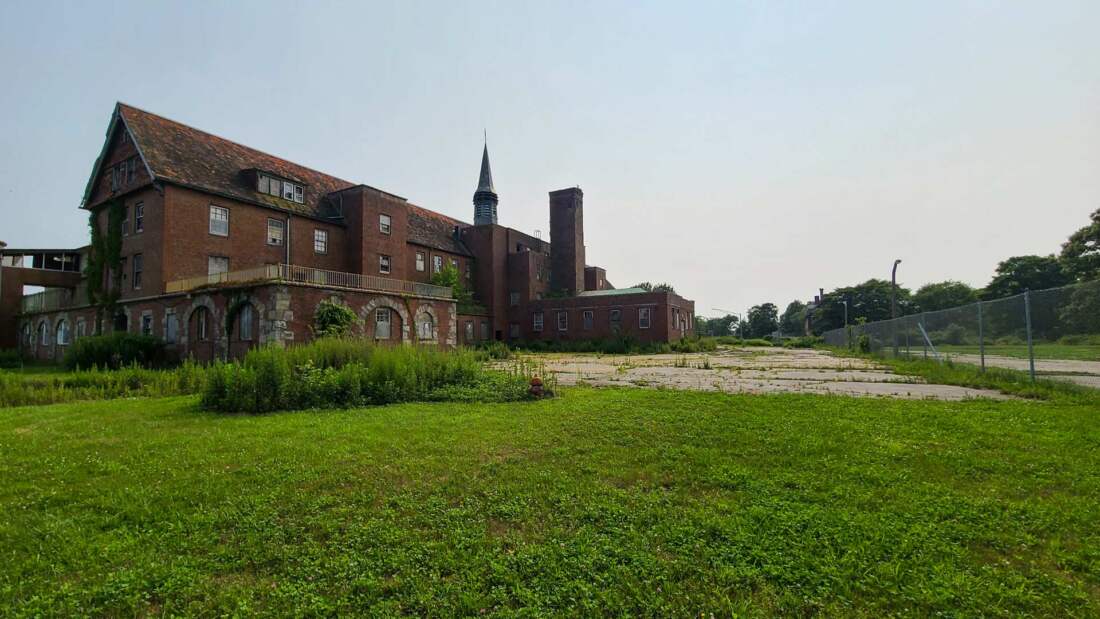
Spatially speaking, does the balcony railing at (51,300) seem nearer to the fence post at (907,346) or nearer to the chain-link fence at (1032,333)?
the chain-link fence at (1032,333)

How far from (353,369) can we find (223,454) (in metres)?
4.67

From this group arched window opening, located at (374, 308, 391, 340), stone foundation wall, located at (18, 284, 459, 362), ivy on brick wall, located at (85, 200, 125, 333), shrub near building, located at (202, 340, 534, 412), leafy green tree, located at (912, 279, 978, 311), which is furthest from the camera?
leafy green tree, located at (912, 279, 978, 311)

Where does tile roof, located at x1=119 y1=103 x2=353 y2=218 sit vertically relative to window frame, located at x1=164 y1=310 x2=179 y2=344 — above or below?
above

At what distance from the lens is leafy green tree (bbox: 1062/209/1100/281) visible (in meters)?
41.7

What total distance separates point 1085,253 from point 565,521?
60380mm

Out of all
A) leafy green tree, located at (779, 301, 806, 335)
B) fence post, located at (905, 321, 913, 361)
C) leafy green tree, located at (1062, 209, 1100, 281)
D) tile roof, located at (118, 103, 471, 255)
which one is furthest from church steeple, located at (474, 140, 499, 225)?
leafy green tree, located at (779, 301, 806, 335)

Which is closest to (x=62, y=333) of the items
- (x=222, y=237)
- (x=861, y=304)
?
(x=222, y=237)

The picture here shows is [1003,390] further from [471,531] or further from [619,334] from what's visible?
[619,334]

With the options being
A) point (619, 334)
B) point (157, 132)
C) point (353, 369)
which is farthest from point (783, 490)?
point (619, 334)

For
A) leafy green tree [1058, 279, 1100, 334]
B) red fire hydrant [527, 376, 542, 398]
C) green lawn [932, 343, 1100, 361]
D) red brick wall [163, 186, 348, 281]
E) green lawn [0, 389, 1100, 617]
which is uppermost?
red brick wall [163, 186, 348, 281]

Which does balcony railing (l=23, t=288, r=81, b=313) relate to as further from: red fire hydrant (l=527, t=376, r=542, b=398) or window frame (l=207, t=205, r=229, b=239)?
red fire hydrant (l=527, t=376, r=542, b=398)

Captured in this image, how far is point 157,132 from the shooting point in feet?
86.0

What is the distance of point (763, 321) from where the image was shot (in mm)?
107188

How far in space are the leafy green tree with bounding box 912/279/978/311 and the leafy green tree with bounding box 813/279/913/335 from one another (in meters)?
1.63
